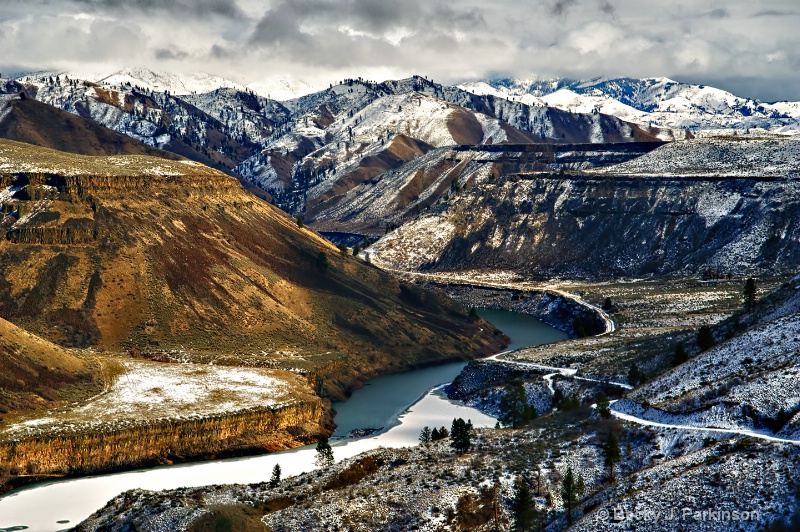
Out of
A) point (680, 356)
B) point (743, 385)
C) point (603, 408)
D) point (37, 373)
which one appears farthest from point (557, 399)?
point (37, 373)

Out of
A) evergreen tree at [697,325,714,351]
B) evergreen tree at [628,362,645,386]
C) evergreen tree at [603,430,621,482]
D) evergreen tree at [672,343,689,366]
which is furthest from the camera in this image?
evergreen tree at [628,362,645,386]

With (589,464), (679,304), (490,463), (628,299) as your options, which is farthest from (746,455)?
(628,299)

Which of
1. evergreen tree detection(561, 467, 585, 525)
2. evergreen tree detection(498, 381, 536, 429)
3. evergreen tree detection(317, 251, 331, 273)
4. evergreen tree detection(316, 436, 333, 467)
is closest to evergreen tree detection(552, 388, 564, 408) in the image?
evergreen tree detection(498, 381, 536, 429)

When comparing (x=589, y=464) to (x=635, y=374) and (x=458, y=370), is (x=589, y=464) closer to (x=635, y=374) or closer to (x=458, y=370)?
(x=635, y=374)

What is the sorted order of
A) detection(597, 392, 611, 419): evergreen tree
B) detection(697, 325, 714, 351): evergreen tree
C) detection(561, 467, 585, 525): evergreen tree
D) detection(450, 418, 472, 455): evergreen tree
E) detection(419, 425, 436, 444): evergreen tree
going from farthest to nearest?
1. detection(697, 325, 714, 351): evergreen tree
2. detection(419, 425, 436, 444): evergreen tree
3. detection(597, 392, 611, 419): evergreen tree
4. detection(450, 418, 472, 455): evergreen tree
5. detection(561, 467, 585, 525): evergreen tree

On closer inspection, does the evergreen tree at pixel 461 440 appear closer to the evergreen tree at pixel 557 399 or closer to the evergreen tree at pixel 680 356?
the evergreen tree at pixel 557 399

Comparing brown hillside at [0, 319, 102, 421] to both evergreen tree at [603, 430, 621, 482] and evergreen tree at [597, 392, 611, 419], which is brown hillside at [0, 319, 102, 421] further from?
evergreen tree at [603, 430, 621, 482]

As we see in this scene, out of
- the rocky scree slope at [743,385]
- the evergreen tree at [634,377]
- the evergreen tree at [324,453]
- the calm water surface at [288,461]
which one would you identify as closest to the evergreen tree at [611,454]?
the rocky scree slope at [743,385]

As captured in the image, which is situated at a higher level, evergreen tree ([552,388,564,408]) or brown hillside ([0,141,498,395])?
brown hillside ([0,141,498,395])
